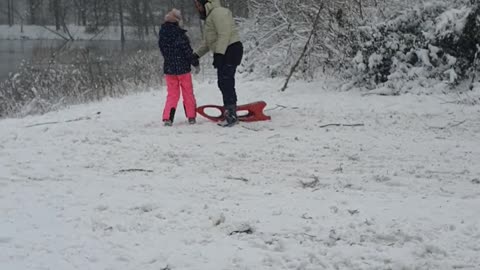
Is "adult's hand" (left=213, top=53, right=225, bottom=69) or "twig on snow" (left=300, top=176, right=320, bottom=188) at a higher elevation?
"adult's hand" (left=213, top=53, right=225, bottom=69)

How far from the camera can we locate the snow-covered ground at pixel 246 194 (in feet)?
11.0

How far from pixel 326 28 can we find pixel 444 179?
774cm

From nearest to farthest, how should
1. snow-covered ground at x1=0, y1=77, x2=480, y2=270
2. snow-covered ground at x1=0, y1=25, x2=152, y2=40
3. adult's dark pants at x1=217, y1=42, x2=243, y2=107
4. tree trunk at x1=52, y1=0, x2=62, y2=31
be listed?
snow-covered ground at x1=0, y1=77, x2=480, y2=270 → adult's dark pants at x1=217, y1=42, x2=243, y2=107 → snow-covered ground at x1=0, y1=25, x2=152, y2=40 → tree trunk at x1=52, y1=0, x2=62, y2=31

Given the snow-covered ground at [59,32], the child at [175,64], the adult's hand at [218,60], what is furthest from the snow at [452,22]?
the snow-covered ground at [59,32]

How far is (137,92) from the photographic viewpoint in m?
12.8

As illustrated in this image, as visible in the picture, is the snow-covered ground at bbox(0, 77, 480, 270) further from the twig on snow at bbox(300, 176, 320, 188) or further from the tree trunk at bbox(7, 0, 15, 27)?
the tree trunk at bbox(7, 0, 15, 27)

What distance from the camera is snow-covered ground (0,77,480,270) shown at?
3361 mm

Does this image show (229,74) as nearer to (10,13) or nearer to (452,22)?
(452,22)

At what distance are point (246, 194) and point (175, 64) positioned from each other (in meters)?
3.60

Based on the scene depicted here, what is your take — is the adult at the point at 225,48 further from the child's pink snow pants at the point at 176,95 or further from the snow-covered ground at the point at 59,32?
the snow-covered ground at the point at 59,32

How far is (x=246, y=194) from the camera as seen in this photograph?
452 centimetres

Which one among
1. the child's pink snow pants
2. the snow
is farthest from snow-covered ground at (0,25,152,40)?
the child's pink snow pants

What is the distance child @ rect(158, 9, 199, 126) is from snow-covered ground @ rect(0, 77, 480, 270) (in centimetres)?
37

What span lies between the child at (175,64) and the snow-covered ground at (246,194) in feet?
1.22
